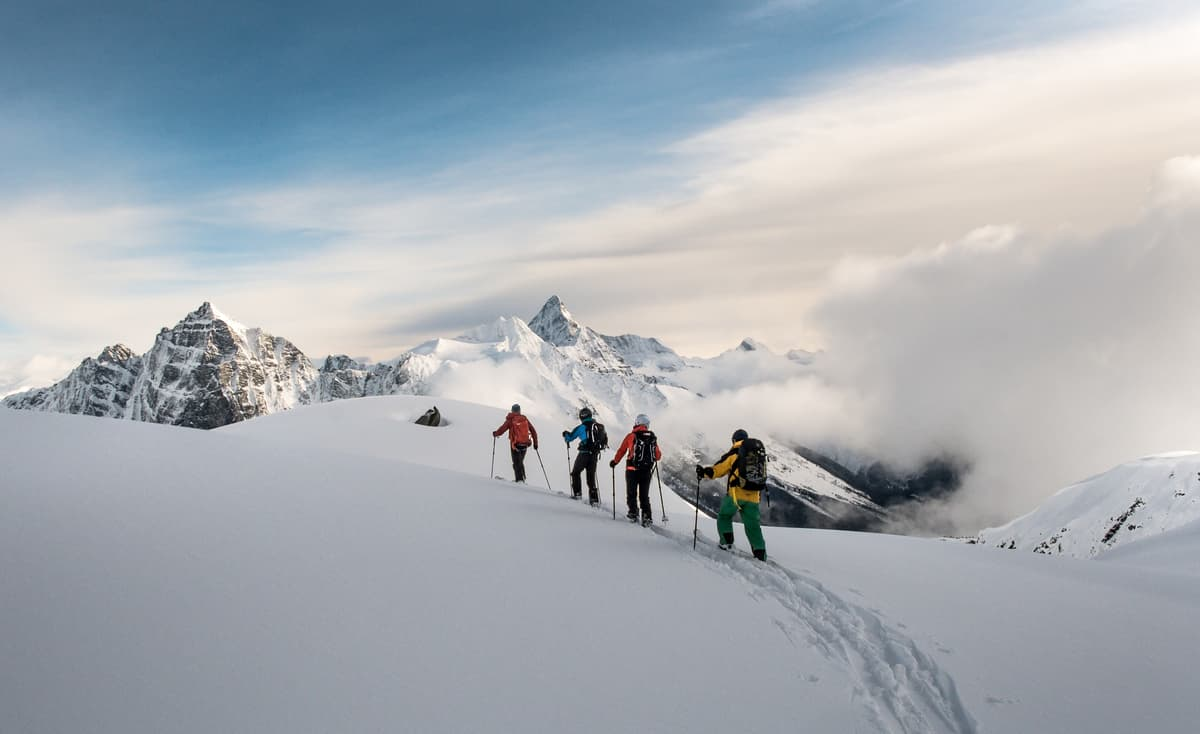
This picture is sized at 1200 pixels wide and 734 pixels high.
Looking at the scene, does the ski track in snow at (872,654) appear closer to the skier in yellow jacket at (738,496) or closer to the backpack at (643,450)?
the skier in yellow jacket at (738,496)

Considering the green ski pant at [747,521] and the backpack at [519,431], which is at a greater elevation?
the backpack at [519,431]

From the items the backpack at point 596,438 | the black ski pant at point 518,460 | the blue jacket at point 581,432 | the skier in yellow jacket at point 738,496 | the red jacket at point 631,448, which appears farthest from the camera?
the black ski pant at point 518,460

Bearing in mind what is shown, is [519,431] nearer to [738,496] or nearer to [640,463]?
[640,463]

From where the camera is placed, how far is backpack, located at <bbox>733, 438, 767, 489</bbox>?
10.8 m

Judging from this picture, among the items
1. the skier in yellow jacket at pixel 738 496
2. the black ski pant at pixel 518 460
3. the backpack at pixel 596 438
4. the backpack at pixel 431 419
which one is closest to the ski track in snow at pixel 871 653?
the skier in yellow jacket at pixel 738 496

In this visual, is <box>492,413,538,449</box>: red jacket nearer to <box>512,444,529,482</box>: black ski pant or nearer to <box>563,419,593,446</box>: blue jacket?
<box>512,444,529,482</box>: black ski pant

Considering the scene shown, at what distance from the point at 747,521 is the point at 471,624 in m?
5.80

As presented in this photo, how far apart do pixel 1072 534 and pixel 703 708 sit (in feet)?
295

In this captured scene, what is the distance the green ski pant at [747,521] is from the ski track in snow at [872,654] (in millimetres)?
643

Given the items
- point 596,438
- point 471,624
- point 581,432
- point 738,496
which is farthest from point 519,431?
point 471,624

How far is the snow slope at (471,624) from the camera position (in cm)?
487

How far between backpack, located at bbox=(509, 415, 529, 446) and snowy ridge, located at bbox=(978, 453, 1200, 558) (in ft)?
208

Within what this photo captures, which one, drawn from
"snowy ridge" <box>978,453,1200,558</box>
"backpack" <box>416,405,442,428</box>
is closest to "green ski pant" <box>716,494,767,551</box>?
"backpack" <box>416,405,442,428</box>

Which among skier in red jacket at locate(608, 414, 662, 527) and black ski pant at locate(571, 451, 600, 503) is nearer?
skier in red jacket at locate(608, 414, 662, 527)
